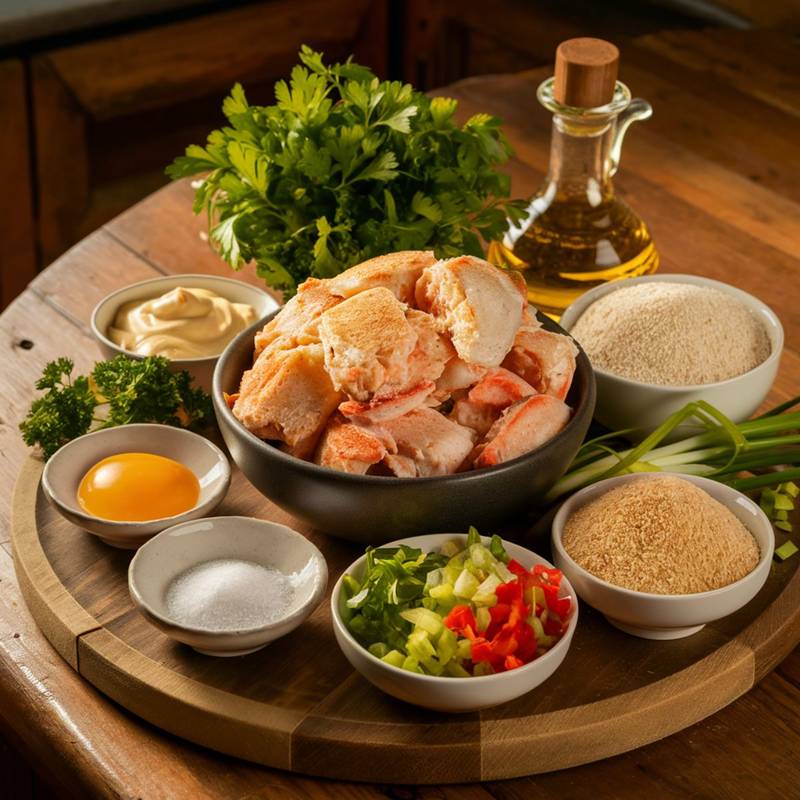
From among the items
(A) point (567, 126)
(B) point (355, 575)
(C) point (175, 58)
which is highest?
(A) point (567, 126)

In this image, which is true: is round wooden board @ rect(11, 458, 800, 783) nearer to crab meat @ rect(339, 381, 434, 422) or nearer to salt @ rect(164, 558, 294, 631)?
salt @ rect(164, 558, 294, 631)

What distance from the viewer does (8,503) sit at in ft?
5.83

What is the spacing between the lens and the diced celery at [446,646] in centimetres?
135

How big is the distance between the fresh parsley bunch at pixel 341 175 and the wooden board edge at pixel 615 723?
0.82 meters

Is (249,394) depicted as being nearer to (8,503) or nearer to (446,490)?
(446,490)

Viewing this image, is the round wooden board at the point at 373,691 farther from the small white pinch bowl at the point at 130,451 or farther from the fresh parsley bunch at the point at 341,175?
the fresh parsley bunch at the point at 341,175

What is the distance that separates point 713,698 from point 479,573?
0.31 meters

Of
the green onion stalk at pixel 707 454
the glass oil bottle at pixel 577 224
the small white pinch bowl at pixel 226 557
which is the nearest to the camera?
the small white pinch bowl at pixel 226 557

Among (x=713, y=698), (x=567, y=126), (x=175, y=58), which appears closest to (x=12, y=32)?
(x=175, y=58)

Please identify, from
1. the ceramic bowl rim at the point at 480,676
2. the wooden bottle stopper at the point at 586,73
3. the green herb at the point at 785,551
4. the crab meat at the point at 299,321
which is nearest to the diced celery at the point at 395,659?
the ceramic bowl rim at the point at 480,676

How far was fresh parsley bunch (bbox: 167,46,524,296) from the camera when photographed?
1.95 meters

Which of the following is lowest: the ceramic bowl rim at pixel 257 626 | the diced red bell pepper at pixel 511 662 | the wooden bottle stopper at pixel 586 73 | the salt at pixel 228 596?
the salt at pixel 228 596

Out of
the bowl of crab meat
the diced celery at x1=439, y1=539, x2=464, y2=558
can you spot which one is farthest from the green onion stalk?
the diced celery at x1=439, y1=539, x2=464, y2=558

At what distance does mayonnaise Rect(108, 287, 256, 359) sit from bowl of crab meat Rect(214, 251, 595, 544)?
321 millimetres
